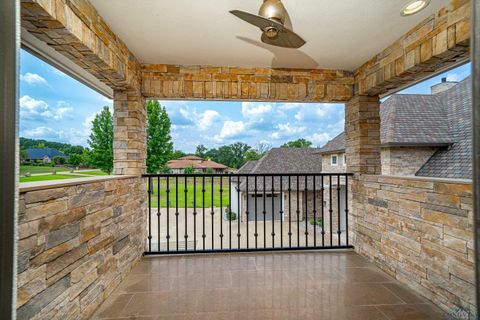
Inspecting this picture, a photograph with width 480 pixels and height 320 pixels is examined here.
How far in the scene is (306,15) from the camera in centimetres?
203

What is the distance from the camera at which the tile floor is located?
187 cm

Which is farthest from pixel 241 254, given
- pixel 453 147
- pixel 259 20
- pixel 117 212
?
pixel 453 147

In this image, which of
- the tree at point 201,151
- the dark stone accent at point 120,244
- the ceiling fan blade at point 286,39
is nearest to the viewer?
the ceiling fan blade at point 286,39

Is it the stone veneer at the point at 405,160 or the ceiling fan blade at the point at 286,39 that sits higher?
the ceiling fan blade at the point at 286,39

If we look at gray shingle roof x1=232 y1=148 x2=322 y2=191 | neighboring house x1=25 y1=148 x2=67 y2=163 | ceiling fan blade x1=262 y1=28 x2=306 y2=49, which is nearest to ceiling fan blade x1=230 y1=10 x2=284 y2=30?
ceiling fan blade x1=262 y1=28 x2=306 y2=49

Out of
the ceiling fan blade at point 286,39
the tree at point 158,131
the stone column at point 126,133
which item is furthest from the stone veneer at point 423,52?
the tree at point 158,131

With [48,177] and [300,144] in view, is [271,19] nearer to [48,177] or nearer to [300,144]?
[48,177]

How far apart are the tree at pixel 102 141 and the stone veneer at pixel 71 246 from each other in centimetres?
43

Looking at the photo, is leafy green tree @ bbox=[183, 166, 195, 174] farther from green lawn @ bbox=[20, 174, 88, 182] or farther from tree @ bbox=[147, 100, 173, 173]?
tree @ bbox=[147, 100, 173, 173]

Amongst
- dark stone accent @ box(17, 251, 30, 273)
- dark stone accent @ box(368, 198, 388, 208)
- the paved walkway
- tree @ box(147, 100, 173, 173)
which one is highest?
tree @ box(147, 100, 173, 173)

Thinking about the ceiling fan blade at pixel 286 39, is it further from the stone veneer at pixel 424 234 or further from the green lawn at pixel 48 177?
the green lawn at pixel 48 177

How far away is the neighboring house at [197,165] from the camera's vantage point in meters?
3.30

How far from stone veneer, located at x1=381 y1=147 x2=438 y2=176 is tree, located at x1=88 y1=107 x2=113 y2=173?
13.5ft

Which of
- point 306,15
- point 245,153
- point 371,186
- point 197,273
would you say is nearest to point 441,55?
point 306,15
